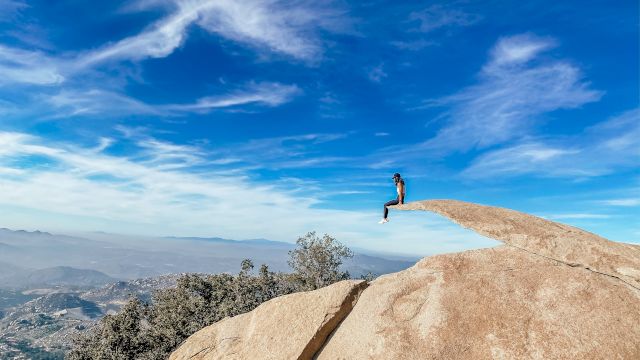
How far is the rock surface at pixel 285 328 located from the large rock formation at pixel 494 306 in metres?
0.07

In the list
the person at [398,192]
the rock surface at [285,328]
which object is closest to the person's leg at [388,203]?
the person at [398,192]

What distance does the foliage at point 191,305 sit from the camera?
217 feet

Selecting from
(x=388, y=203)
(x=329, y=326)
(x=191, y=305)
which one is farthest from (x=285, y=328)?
(x=191, y=305)

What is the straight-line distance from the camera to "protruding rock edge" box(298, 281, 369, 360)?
19984mm

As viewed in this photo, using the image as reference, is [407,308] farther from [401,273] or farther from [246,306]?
[246,306]

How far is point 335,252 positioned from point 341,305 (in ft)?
192

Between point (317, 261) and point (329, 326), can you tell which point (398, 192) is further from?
point (317, 261)

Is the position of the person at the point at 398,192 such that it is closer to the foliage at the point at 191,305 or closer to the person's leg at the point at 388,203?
the person's leg at the point at 388,203

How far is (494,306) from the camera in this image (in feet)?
57.5

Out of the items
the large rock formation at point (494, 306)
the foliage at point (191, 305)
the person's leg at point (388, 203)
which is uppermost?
the person's leg at point (388, 203)

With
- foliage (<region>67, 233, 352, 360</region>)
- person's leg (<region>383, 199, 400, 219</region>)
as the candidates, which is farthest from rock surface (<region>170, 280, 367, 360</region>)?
foliage (<region>67, 233, 352, 360</region>)

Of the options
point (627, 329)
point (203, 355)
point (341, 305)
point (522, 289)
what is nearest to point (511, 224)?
point (522, 289)

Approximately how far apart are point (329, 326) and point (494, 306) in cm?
764

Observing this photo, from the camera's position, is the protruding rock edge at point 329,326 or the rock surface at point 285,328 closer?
the protruding rock edge at point 329,326
